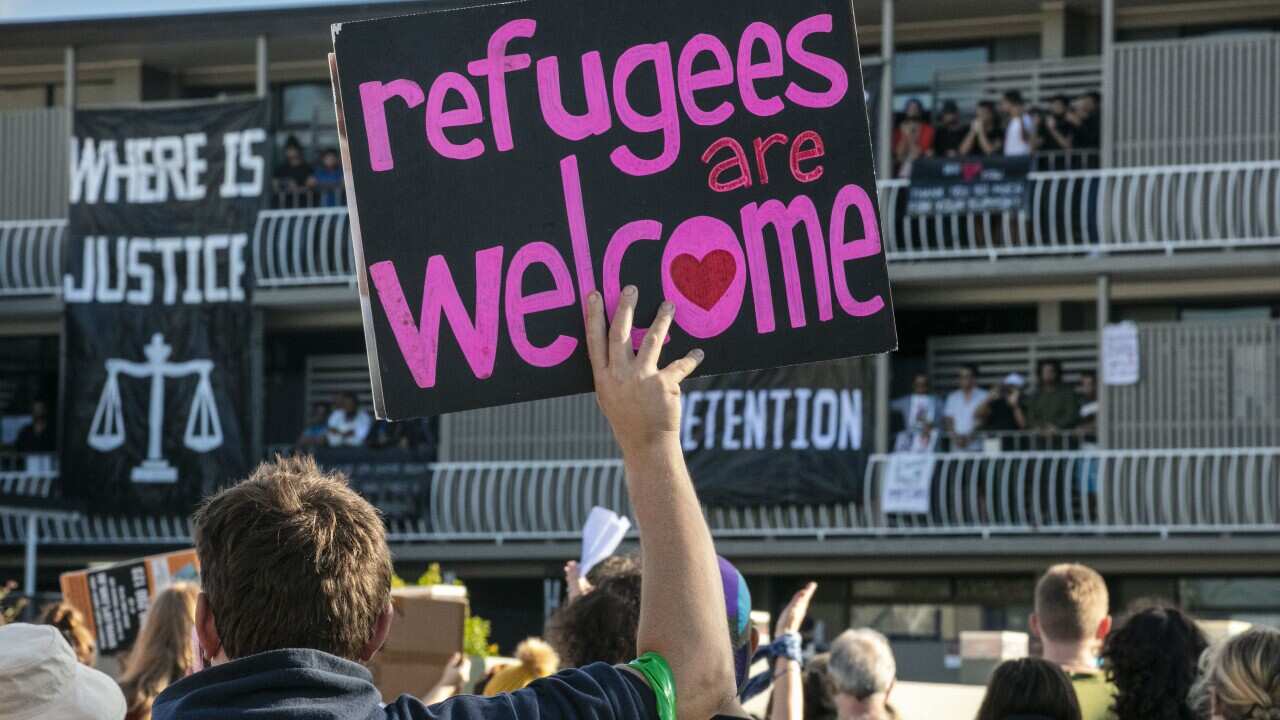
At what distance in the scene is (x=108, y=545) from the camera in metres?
22.3

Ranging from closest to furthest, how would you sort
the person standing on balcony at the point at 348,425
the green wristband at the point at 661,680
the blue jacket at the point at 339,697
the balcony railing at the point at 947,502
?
the blue jacket at the point at 339,697 < the green wristband at the point at 661,680 < the balcony railing at the point at 947,502 < the person standing on balcony at the point at 348,425

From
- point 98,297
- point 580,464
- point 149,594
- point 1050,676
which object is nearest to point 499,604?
point 580,464

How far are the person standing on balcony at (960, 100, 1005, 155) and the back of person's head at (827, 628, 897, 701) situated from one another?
14.8 meters

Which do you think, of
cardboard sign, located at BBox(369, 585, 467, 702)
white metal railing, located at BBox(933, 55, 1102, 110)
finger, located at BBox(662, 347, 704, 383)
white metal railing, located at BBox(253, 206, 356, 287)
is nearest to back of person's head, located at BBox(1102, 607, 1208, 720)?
cardboard sign, located at BBox(369, 585, 467, 702)

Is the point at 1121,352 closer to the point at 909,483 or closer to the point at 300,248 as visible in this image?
the point at 909,483

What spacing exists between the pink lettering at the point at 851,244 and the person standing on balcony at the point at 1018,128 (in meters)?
17.1

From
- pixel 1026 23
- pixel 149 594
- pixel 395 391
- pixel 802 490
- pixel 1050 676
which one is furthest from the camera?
pixel 1026 23

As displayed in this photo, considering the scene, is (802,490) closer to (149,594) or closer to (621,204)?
(149,594)

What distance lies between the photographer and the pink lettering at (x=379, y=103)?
3014 millimetres

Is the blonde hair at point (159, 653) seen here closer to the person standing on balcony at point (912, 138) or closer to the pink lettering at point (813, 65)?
the pink lettering at point (813, 65)

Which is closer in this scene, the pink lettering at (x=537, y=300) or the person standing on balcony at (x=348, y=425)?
the pink lettering at (x=537, y=300)

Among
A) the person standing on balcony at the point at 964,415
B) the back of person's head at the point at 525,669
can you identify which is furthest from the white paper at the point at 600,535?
the person standing on balcony at the point at 964,415

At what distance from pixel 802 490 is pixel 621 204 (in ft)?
57.0

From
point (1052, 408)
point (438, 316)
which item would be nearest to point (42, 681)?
point (438, 316)
